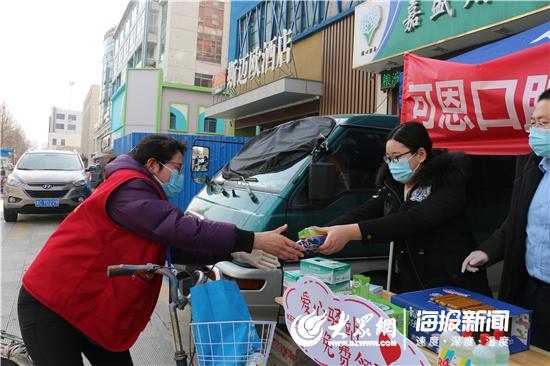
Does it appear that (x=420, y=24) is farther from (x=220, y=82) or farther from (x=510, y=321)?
(x=220, y=82)

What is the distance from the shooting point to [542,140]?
201 centimetres

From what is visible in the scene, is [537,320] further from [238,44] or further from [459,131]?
[238,44]


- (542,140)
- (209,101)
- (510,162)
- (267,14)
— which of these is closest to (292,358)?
(542,140)

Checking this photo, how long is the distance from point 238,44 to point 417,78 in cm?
1151

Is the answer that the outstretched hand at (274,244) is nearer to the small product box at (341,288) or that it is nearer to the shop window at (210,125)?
the small product box at (341,288)

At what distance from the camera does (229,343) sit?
1.54m

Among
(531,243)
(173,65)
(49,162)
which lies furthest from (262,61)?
(173,65)

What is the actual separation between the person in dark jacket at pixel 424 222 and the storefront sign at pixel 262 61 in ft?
25.0

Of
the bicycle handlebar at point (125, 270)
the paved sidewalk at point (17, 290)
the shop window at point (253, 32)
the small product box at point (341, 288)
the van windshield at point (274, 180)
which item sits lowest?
the paved sidewalk at point (17, 290)

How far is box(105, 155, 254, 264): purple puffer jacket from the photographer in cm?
183

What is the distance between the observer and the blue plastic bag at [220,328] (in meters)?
1.54

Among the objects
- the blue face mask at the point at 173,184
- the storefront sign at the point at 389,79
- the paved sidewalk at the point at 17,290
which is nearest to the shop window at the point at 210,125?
the paved sidewalk at the point at 17,290

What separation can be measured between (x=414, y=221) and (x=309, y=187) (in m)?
1.13

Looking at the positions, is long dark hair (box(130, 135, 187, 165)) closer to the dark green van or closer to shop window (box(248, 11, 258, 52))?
the dark green van
